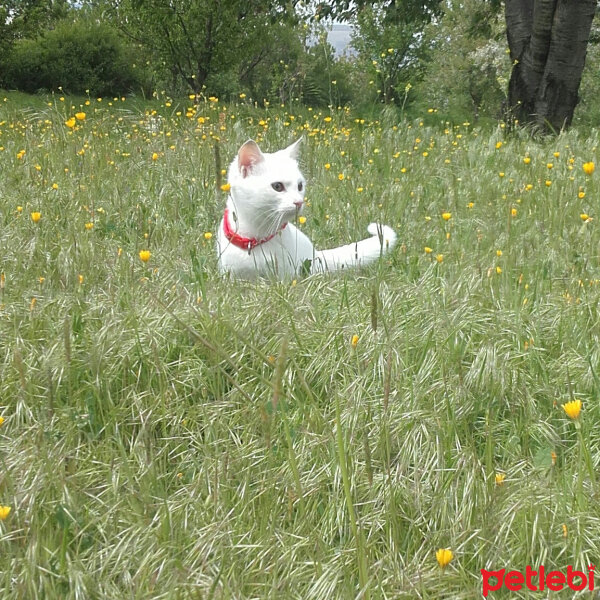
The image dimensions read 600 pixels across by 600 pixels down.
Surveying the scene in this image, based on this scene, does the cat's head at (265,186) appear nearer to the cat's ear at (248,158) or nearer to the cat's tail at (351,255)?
the cat's ear at (248,158)

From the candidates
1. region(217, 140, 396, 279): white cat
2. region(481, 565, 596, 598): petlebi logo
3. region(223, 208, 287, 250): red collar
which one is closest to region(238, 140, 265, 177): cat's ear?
region(217, 140, 396, 279): white cat

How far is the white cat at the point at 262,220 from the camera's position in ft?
11.8

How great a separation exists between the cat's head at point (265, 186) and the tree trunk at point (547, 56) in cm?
598

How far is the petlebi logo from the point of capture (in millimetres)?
1787

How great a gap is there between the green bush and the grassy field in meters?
16.3

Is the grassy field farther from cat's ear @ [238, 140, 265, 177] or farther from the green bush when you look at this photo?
the green bush

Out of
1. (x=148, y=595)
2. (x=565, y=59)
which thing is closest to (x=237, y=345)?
(x=148, y=595)

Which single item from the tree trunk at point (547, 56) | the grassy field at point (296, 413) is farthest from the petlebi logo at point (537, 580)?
the tree trunk at point (547, 56)

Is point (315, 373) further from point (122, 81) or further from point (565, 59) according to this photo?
point (122, 81)

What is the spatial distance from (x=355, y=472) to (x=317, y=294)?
1256 mm

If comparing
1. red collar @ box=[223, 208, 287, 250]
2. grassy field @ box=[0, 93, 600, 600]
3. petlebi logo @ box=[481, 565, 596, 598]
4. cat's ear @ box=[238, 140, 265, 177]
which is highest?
cat's ear @ box=[238, 140, 265, 177]

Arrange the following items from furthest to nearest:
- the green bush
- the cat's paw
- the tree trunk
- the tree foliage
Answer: the green bush < the tree foliage < the tree trunk < the cat's paw

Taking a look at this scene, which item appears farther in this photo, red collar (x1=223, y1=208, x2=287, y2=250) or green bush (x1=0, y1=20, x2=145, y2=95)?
green bush (x1=0, y1=20, x2=145, y2=95)

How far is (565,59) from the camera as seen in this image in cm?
905
